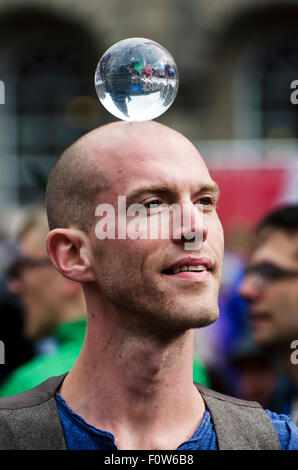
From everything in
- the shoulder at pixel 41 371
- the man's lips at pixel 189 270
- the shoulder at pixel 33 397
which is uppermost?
the man's lips at pixel 189 270

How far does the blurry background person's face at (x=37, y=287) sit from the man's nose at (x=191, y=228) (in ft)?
7.83

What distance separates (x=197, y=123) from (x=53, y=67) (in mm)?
2461

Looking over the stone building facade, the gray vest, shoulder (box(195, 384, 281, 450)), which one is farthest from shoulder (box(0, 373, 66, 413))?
the stone building facade

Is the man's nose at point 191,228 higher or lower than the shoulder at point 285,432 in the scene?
higher

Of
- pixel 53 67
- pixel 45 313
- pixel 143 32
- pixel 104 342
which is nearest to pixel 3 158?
pixel 53 67

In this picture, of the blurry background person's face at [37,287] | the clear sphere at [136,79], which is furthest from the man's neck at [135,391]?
the blurry background person's face at [37,287]

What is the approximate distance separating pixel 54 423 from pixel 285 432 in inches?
25.7

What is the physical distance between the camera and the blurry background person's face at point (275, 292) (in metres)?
3.93

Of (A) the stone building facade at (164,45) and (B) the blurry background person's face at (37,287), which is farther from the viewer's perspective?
(A) the stone building facade at (164,45)

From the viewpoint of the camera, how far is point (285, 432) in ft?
7.24

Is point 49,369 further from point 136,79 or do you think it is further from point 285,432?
point 136,79

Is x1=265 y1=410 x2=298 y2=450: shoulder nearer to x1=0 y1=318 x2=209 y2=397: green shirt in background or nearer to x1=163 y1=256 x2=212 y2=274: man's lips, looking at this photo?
x1=163 y1=256 x2=212 y2=274: man's lips

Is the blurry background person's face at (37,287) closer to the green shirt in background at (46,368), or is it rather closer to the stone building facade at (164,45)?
the green shirt in background at (46,368)
